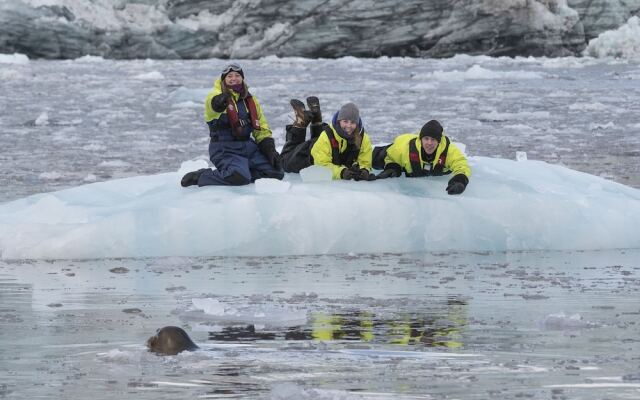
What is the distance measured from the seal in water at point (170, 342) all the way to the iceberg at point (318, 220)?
7.38 feet

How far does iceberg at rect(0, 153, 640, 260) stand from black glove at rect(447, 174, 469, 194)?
2.4 inches

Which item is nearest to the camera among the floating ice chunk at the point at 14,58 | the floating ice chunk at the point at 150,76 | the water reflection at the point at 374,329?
the water reflection at the point at 374,329

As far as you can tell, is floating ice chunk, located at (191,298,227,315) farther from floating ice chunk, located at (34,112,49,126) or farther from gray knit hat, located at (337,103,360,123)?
floating ice chunk, located at (34,112,49,126)

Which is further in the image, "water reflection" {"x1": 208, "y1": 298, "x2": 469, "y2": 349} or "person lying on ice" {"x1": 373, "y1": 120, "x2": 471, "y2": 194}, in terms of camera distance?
"person lying on ice" {"x1": 373, "y1": 120, "x2": 471, "y2": 194}

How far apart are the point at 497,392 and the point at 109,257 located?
3.20 meters

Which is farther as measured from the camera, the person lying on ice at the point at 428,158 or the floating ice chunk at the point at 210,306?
the person lying on ice at the point at 428,158

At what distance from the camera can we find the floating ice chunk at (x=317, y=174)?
22.6 ft

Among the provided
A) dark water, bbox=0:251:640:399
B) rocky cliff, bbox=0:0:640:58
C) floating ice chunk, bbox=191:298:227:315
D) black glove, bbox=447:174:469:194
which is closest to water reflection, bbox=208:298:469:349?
dark water, bbox=0:251:640:399

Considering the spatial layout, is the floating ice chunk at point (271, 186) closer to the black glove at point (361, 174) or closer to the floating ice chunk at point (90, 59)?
the black glove at point (361, 174)

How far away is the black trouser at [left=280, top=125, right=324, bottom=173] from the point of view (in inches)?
285

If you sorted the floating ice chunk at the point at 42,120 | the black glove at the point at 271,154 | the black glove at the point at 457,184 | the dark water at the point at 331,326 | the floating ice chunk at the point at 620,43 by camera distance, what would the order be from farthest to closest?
1. the floating ice chunk at the point at 620,43
2. the floating ice chunk at the point at 42,120
3. the black glove at the point at 271,154
4. the black glove at the point at 457,184
5. the dark water at the point at 331,326

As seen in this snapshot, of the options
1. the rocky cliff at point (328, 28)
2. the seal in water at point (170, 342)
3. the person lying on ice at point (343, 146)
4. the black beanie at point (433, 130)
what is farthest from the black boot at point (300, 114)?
the rocky cliff at point (328, 28)

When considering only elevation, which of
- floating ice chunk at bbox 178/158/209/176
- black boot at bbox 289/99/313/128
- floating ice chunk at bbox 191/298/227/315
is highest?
black boot at bbox 289/99/313/128

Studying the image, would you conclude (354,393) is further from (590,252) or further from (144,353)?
(590,252)
